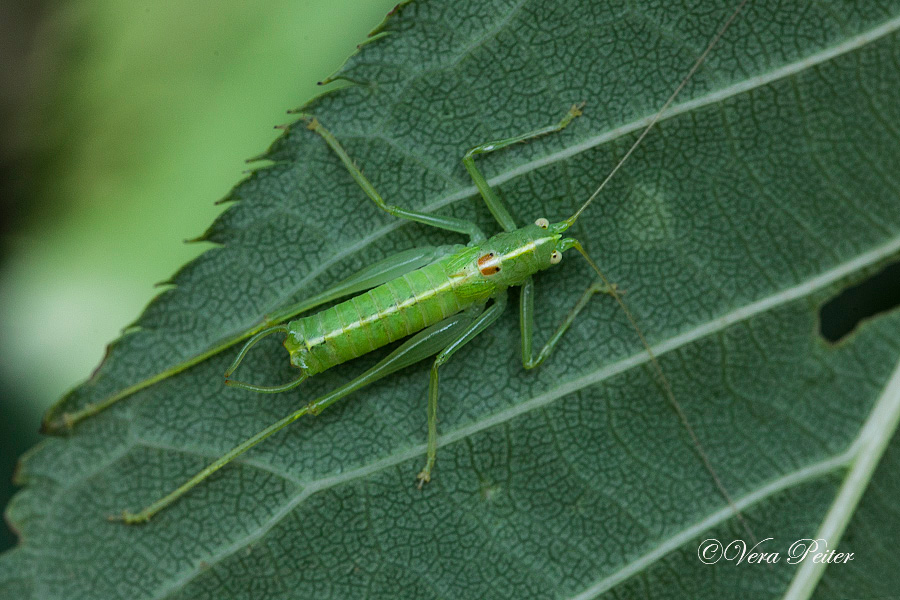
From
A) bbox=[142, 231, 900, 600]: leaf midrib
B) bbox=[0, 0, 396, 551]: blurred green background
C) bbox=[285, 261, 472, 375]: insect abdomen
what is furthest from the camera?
bbox=[0, 0, 396, 551]: blurred green background

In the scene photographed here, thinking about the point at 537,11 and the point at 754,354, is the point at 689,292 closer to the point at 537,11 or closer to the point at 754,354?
the point at 754,354

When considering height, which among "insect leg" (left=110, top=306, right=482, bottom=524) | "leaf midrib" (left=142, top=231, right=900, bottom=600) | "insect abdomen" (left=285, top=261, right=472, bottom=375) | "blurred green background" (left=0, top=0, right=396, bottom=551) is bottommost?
"leaf midrib" (left=142, top=231, right=900, bottom=600)

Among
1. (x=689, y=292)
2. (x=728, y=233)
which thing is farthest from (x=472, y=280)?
(x=728, y=233)

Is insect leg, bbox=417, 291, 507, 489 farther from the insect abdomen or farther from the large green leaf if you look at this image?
the insect abdomen

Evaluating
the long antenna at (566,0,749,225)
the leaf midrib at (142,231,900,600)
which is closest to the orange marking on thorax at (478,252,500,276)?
the long antenna at (566,0,749,225)

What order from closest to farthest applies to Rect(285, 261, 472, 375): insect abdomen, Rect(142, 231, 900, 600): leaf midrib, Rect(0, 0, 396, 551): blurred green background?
Rect(285, 261, 472, 375): insect abdomen → Rect(142, 231, 900, 600): leaf midrib → Rect(0, 0, 396, 551): blurred green background

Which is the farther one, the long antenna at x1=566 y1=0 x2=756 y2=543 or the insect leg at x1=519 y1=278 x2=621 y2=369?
the insect leg at x1=519 y1=278 x2=621 y2=369

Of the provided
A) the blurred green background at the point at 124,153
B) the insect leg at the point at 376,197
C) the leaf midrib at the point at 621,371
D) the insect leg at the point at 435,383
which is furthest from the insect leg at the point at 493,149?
the blurred green background at the point at 124,153
